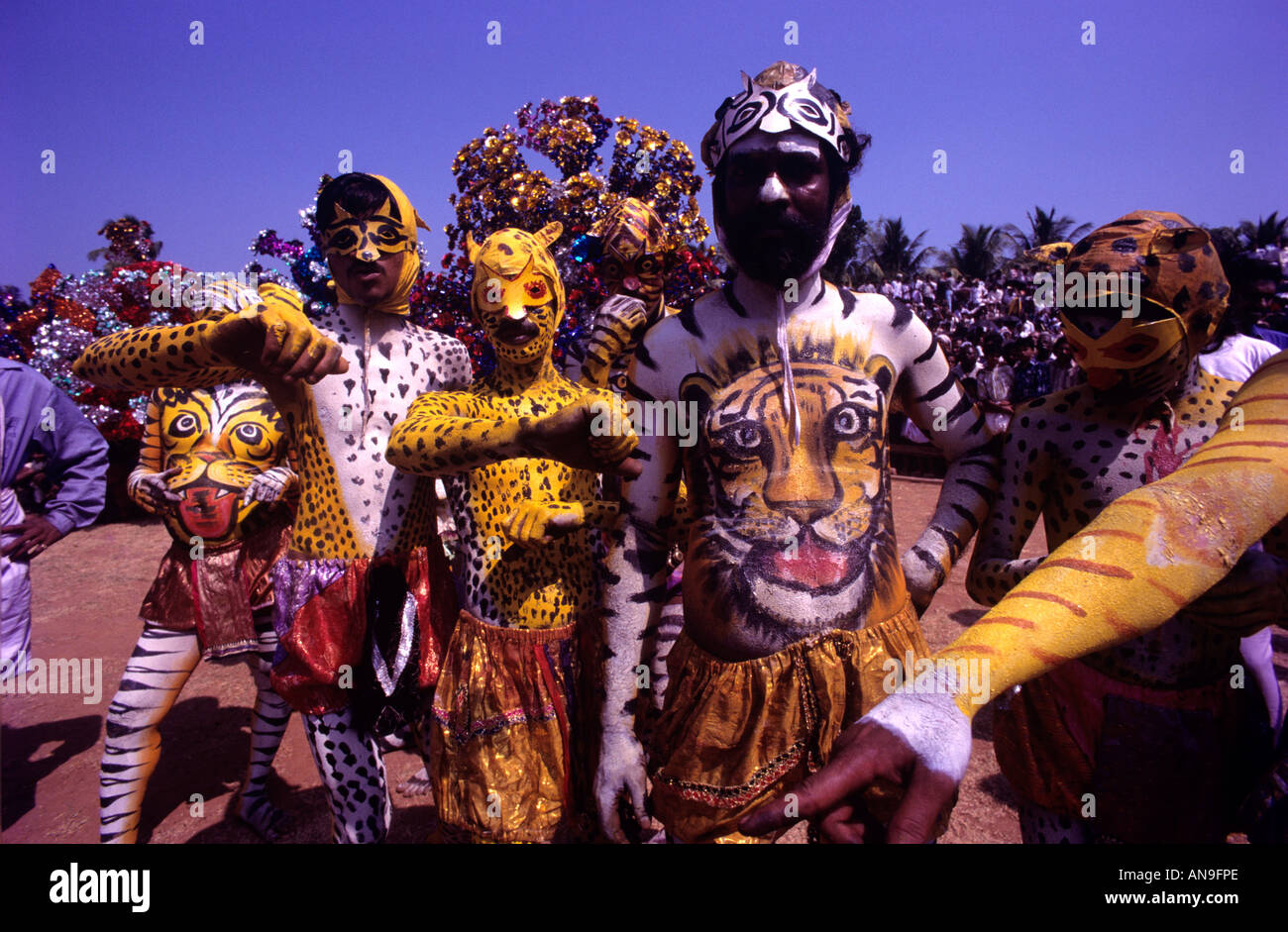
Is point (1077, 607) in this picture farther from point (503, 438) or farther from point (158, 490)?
point (158, 490)

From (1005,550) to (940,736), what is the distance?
124cm

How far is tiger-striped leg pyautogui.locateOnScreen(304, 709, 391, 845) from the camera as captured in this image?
2639mm

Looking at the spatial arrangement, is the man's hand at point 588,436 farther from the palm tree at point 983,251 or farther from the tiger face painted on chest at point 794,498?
the palm tree at point 983,251

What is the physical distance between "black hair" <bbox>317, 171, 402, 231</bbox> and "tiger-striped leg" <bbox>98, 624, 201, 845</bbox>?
2238 mm

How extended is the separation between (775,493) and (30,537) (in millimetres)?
3817

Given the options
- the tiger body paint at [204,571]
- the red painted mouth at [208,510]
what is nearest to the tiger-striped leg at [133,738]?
the tiger body paint at [204,571]

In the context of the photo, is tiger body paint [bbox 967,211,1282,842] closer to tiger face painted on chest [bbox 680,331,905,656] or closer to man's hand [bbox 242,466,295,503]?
tiger face painted on chest [bbox 680,331,905,656]

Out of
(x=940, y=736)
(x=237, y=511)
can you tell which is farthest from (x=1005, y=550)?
(x=237, y=511)

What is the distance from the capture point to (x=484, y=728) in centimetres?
240

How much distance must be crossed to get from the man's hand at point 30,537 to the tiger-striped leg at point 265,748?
1102 millimetres

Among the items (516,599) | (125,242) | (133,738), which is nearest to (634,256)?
(516,599)

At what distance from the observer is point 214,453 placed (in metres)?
3.65

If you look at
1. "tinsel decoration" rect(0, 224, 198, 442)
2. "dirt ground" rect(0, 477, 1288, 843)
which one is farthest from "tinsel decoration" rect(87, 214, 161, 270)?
"dirt ground" rect(0, 477, 1288, 843)

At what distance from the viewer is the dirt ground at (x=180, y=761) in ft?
12.2
